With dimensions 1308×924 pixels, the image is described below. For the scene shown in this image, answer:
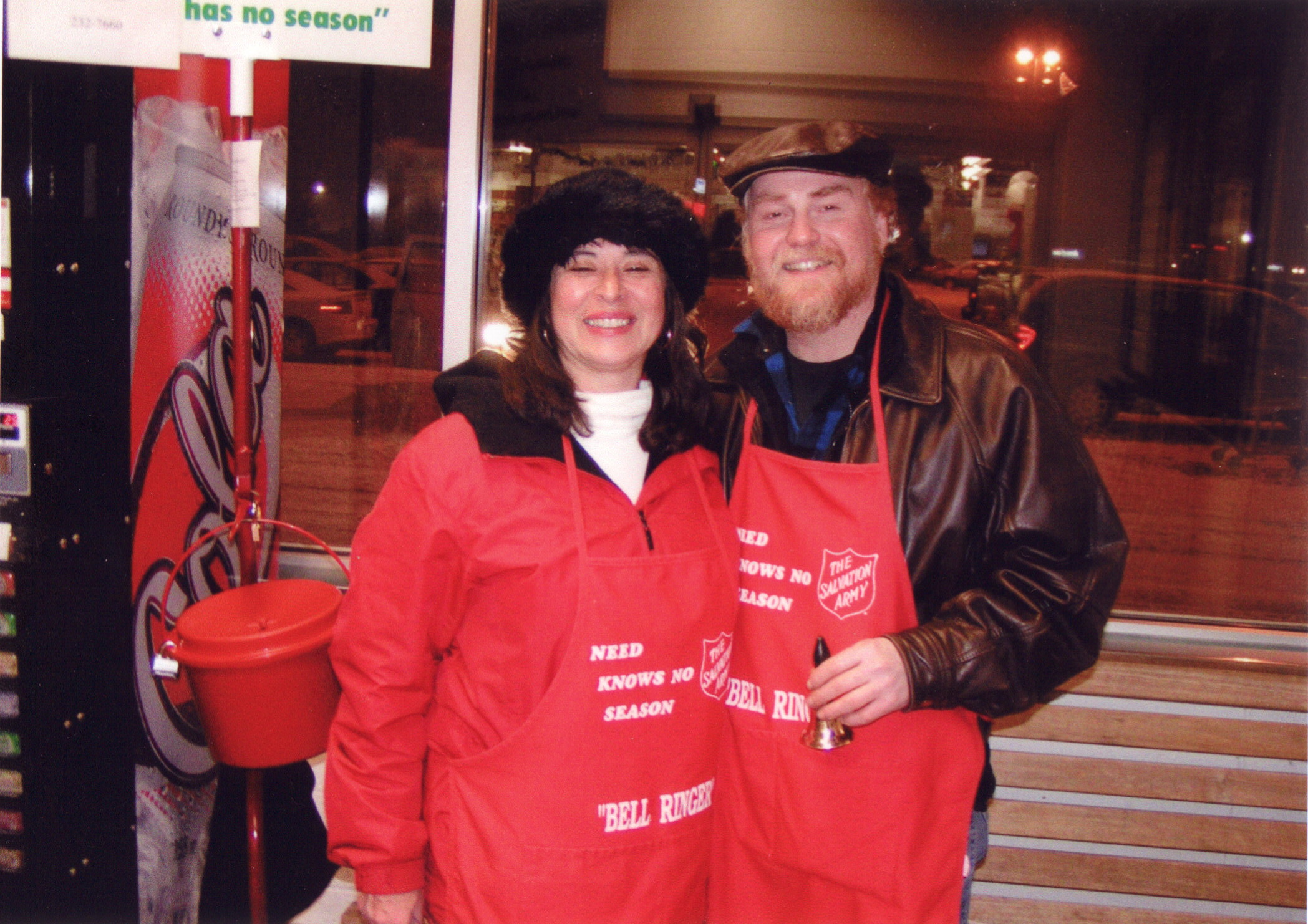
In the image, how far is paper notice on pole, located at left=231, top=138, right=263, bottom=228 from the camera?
1824mm

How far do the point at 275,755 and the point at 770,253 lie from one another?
4.20ft

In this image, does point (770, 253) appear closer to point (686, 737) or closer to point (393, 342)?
point (686, 737)

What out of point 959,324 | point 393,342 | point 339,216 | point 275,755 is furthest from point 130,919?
point 393,342

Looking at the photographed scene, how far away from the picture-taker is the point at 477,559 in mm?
1293

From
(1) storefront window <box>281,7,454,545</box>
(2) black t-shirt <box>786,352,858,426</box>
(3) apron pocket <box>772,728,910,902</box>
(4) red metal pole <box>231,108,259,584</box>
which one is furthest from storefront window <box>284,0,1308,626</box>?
(3) apron pocket <box>772,728,910,902</box>

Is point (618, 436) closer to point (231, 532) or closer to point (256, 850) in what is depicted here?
point (231, 532)

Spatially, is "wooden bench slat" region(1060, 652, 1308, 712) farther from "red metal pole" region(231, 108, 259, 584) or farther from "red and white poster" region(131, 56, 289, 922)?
"red and white poster" region(131, 56, 289, 922)

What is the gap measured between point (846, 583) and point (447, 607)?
62 centimetres

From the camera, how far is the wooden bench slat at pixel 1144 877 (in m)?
2.29

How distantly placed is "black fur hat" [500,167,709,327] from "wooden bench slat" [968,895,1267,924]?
1817mm

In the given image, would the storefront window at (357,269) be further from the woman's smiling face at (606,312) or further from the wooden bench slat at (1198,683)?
the wooden bench slat at (1198,683)

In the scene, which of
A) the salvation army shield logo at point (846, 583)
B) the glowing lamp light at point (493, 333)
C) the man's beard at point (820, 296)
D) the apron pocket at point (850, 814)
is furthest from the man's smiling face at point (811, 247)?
the glowing lamp light at point (493, 333)

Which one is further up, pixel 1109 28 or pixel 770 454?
pixel 1109 28

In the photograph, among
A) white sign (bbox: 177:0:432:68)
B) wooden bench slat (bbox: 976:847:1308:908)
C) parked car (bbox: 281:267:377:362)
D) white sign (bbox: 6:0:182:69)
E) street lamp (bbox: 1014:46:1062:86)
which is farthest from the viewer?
parked car (bbox: 281:267:377:362)
